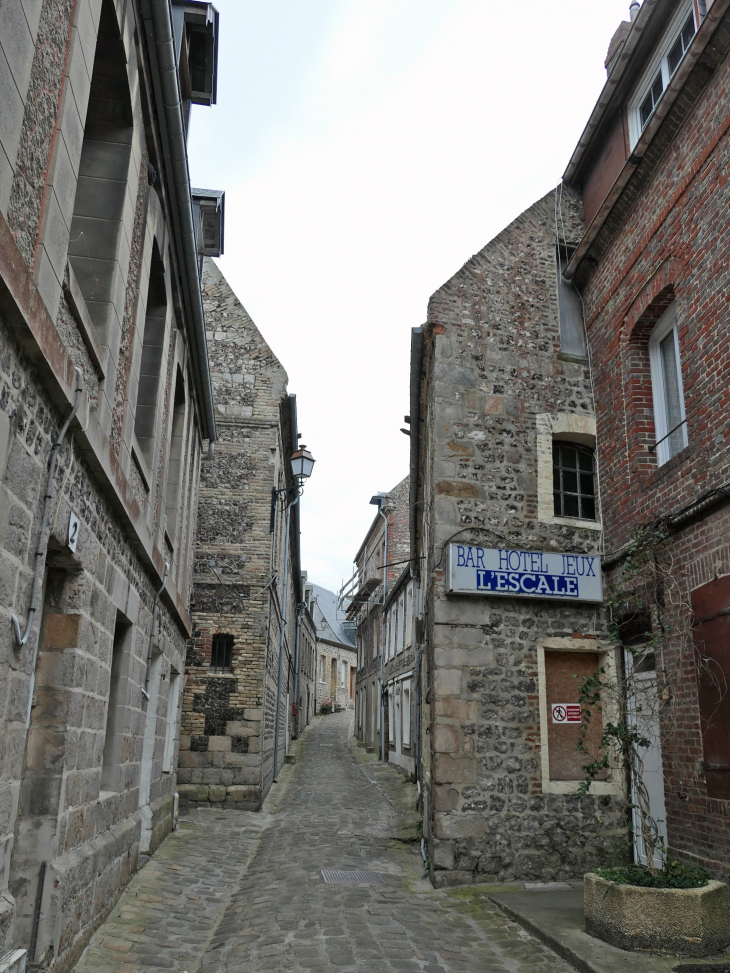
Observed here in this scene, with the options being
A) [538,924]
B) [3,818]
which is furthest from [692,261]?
[3,818]

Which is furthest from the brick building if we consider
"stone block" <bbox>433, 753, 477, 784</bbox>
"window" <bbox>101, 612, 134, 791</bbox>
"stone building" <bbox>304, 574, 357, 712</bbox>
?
"stone building" <bbox>304, 574, 357, 712</bbox>

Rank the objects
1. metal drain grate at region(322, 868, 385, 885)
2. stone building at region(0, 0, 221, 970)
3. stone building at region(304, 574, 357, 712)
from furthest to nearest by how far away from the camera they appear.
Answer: stone building at region(304, 574, 357, 712) → metal drain grate at region(322, 868, 385, 885) → stone building at region(0, 0, 221, 970)

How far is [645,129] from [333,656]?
4393 centimetres

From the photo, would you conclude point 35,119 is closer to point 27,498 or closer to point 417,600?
point 27,498

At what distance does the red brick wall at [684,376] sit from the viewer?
259 inches

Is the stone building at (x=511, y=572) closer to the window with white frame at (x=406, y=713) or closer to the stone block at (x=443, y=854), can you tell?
the stone block at (x=443, y=854)

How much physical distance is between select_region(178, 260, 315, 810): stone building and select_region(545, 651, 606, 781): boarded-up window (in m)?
6.18

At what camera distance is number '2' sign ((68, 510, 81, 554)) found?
15.0 ft

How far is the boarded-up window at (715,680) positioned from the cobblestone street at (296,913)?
1966 millimetres

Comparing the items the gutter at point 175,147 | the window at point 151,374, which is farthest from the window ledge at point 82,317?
the gutter at point 175,147

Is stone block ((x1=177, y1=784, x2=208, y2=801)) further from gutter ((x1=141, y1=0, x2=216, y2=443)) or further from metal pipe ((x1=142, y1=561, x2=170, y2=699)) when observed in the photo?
gutter ((x1=141, y1=0, x2=216, y2=443))

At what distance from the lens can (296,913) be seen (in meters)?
6.18

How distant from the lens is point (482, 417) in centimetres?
907

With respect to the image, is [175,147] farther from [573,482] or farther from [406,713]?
[406,713]
